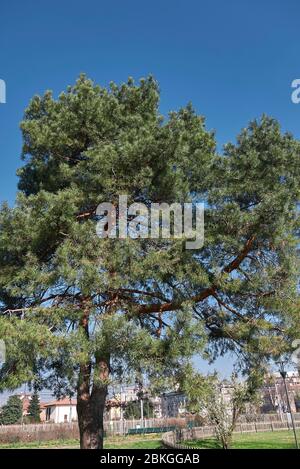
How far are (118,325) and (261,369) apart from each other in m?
3.50

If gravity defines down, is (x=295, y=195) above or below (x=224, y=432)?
above

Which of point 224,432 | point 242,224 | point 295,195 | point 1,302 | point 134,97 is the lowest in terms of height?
point 224,432

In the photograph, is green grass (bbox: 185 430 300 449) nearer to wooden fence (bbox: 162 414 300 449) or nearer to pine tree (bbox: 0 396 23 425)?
wooden fence (bbox: 162 414 300 449)

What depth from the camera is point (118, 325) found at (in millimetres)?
6551

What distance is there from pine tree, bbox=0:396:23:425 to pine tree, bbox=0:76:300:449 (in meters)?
46.1

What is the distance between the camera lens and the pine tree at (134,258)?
22.0 feet

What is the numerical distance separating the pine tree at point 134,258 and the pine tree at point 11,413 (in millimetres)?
46149

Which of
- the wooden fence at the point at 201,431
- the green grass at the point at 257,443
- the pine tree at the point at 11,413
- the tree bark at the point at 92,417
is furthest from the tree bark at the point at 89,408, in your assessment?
the pine tree at the point at 11,413

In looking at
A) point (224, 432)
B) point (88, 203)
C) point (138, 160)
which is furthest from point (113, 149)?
point (224, 432)

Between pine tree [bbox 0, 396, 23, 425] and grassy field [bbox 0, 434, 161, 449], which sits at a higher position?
pine tree [bbox 0, 396, 23, 425]

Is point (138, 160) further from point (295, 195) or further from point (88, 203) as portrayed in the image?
point (295, 195)

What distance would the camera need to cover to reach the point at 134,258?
23.4 feet

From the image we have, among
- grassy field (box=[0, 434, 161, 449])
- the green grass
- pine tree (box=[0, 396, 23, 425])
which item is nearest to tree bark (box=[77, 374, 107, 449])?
the green grass

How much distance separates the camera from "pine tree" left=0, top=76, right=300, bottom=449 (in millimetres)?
6711
